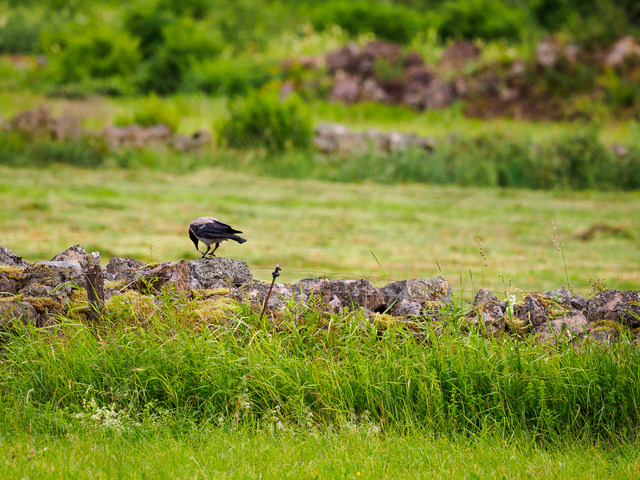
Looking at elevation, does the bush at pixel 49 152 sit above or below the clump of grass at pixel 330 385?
above

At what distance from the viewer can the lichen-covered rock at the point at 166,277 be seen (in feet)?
15.1

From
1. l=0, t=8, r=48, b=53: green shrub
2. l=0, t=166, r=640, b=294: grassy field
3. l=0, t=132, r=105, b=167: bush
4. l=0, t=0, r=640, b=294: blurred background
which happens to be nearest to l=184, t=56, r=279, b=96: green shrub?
l=0, t=0, r=640, b=294: blurred background

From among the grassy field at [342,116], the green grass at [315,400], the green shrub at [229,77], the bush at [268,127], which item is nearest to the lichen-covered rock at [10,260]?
the green grass at [315,400]

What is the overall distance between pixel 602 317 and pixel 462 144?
10550mm

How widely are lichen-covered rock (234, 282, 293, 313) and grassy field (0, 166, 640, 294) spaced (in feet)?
8.19

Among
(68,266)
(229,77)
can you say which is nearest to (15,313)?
(68,266)

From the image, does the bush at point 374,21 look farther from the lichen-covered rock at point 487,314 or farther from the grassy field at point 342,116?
the lichen-covered rock at point 487,314

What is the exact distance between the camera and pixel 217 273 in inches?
193

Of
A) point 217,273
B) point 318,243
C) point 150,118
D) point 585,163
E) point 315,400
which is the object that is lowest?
point 315,400

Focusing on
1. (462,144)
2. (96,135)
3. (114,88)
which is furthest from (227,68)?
(462,144)

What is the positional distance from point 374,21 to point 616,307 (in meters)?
24.5

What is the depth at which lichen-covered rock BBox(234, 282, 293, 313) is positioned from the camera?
4.60 metres

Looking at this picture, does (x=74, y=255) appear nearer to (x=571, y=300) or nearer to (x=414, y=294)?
(x=414, y=294)

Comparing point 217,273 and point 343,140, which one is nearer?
point 217,273
